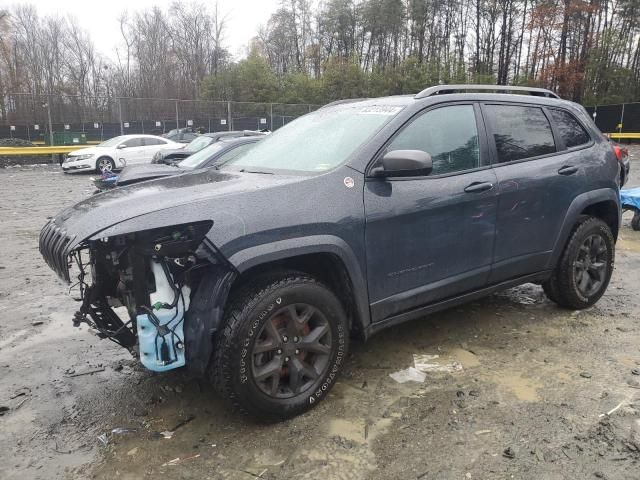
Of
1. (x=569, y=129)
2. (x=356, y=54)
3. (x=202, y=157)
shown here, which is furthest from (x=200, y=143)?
(x=356, y=54)

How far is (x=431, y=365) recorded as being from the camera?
11.6 feet

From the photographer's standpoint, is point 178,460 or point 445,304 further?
point 445,304

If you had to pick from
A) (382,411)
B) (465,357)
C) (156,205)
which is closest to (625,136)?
(465,357)

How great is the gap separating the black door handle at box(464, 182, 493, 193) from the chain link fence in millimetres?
25739

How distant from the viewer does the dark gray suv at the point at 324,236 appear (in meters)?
2.56

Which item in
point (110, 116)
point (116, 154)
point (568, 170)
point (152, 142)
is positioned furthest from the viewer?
point (110, 116)

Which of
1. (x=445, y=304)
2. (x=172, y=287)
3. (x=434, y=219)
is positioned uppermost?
(x=434, y=219)

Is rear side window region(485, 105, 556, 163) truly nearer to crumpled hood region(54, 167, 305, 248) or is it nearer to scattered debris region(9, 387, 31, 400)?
crumpled hood region(54, 167, 305, 248)

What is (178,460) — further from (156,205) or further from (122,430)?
(156,205)

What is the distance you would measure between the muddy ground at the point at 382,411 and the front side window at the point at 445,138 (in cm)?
138

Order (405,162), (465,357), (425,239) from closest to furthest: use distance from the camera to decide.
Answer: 1. (405,162)
2. (425,239)
3. (465,357)

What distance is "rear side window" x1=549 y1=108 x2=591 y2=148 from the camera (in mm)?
4188

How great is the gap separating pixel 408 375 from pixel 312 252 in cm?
122

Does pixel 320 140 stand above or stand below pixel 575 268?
above
